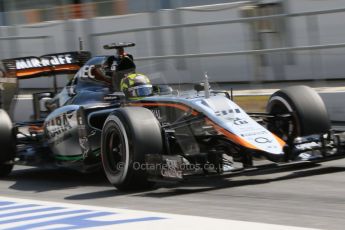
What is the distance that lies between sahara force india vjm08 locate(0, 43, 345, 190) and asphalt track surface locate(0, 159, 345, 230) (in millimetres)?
194

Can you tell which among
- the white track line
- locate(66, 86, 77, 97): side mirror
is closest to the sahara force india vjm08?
locate(66, 86, 77, 97): side mirror

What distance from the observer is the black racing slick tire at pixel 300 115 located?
847 cm

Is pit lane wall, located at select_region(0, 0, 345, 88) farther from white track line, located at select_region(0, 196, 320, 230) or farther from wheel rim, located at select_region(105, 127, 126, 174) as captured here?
white track line, located at select_region(0, 196, 320, 230)

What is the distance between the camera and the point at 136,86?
8961 mm

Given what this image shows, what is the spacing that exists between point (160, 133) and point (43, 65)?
3.79m

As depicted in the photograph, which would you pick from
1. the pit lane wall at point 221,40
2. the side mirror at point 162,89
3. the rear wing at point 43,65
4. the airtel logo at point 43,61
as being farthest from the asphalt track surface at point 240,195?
the pit lane wall at point 221,40

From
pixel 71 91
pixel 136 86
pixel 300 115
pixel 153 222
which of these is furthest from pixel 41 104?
pixel 153 222

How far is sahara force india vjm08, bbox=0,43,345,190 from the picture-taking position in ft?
24.8

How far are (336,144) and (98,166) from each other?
102 inches

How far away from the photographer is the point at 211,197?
7215 mm

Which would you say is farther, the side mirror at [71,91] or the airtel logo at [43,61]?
the airtel logo at [43,61]

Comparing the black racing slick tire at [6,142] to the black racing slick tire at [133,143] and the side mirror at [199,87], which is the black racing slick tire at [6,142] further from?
the side mirror at [199,87]

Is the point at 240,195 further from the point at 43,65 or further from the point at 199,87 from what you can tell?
the point at 43,65

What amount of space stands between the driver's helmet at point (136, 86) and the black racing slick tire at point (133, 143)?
971mm
